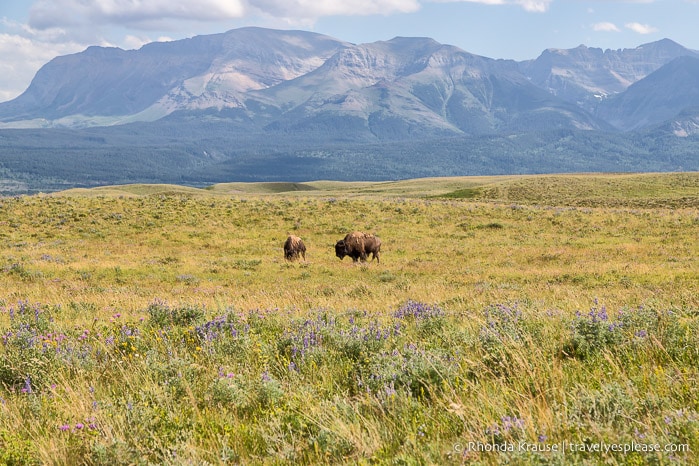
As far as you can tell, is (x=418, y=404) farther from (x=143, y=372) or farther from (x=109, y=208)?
(x=109, y=208)

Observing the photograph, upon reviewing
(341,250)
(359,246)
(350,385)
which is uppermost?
(350,385)

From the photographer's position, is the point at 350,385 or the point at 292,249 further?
the point at 292,249

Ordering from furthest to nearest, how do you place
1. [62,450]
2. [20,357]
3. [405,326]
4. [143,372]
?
[405,326] < [20,357] < [143,372] < [62,450]

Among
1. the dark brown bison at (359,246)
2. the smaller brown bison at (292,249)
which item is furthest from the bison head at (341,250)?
the smaller brown bison at (292,249)

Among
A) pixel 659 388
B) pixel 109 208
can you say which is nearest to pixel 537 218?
pixel 109 208

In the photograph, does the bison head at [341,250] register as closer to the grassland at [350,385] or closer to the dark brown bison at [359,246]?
the dark brown bison at [359,246]

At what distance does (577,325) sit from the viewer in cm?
566

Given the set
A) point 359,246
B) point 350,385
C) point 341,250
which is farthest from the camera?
point 341,250

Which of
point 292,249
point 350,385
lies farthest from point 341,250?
point 350,385

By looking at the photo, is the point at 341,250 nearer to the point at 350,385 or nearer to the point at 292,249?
the point at 292,249

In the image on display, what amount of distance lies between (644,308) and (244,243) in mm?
28676

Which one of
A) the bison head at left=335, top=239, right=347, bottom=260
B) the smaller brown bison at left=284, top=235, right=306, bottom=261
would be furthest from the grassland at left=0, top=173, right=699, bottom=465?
the bison head at left=335, top=239, right=347, bottom=260

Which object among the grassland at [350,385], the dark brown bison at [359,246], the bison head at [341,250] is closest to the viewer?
the grassland at [350,385]

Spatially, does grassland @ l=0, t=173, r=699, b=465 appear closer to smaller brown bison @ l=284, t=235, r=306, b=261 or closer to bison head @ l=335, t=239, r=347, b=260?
smaller brown bison @ l=284, t=235, r=306, b=261
